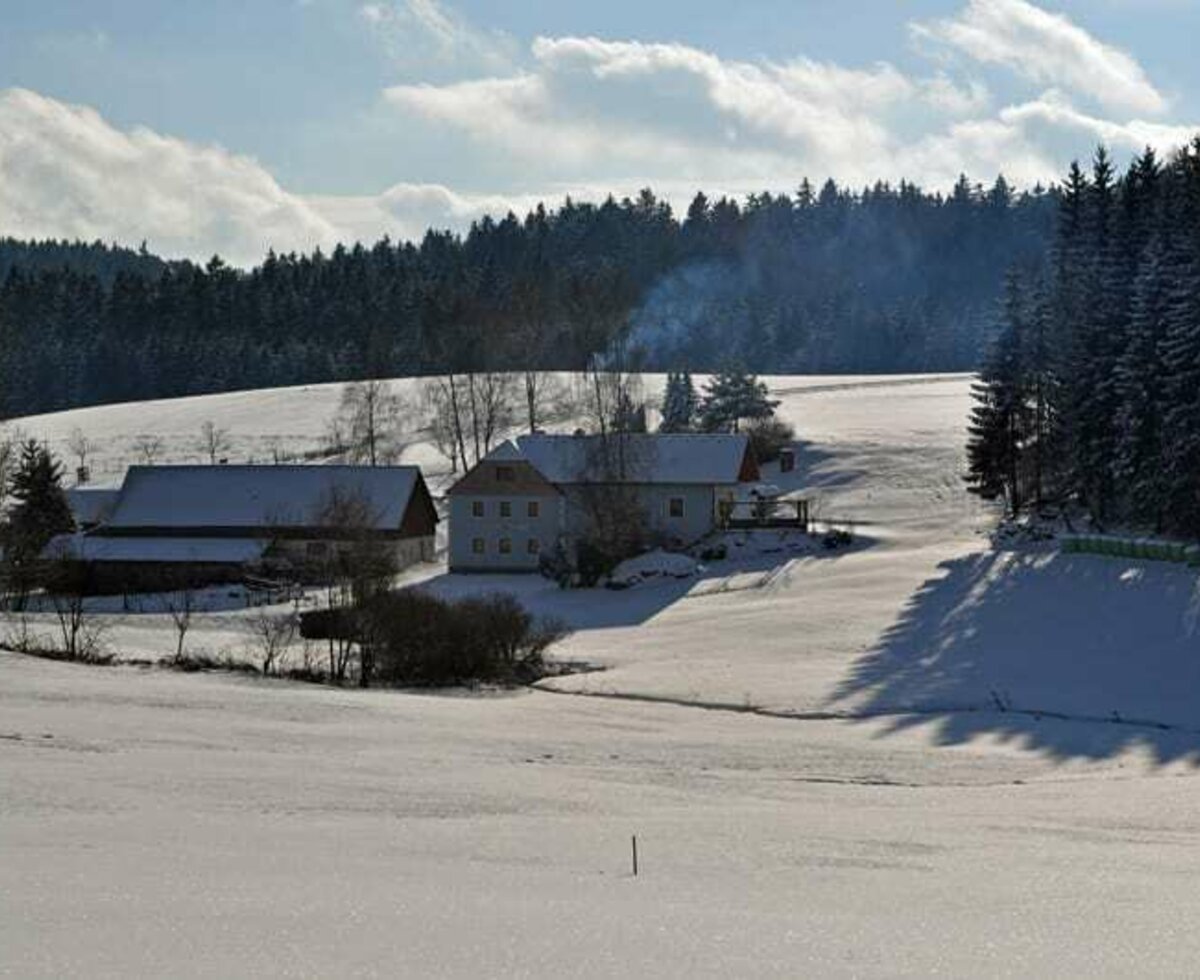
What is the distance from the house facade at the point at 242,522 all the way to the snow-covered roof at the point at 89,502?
10.8 feet

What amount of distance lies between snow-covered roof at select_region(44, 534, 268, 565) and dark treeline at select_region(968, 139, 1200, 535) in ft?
106

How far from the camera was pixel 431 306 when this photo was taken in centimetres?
14275

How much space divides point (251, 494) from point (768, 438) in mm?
33477

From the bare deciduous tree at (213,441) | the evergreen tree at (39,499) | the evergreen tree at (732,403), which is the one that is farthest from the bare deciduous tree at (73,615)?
the evergreen tree at (732,403)

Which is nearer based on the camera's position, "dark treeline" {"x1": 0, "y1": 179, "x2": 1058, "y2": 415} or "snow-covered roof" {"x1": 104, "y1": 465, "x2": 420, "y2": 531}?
"snow-covered roof" {"x1": 104, "y1": 465, "x2": 420, "y2": 531}

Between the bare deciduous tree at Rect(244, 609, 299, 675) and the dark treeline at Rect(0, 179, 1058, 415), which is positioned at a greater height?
the dark treeline at Rect(0, 179, 1058, 415)

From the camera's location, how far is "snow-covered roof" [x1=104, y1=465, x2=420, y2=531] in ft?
224

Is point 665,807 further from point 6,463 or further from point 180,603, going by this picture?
point 6,463

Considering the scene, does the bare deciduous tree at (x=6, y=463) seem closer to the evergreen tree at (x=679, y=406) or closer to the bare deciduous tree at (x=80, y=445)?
the bare deciduous tree at (x=80, y=445)

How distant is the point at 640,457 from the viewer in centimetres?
6844

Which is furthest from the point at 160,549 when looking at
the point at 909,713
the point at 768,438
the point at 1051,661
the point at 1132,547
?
the point at 909,713

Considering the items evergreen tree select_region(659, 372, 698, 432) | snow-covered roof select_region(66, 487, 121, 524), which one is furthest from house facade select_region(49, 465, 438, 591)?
evergreen tree select_region(659, 372, 698, 432)

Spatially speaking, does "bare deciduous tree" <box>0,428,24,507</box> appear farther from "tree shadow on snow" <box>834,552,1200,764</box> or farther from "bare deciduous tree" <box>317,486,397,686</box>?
"tree shadow on snow" <box>834,552,1200,764</box>

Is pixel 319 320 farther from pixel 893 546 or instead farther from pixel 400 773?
pixel 400 773
